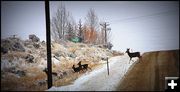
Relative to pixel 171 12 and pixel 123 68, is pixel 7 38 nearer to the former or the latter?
pixel 123 68

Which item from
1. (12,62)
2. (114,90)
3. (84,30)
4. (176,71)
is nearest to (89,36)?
(84,30)

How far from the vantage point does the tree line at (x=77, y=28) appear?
433cm

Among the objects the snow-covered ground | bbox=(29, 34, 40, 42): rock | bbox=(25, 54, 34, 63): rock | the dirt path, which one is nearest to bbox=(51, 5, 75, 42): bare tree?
bbox=(29, 34, 40, 42): rock

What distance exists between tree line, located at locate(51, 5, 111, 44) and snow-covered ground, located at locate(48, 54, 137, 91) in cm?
45

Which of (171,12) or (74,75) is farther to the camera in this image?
(171,12)

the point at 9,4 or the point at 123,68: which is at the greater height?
the point at 9,4

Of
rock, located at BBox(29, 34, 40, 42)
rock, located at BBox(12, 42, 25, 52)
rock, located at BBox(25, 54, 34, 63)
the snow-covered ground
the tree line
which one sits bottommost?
the snow-covered ground

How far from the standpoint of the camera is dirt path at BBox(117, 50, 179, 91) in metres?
4.46

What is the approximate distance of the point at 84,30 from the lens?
14.5 feet

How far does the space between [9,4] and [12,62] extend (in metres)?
0.97

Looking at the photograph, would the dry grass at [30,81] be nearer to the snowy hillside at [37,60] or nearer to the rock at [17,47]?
the snowy hillside at [37,60]

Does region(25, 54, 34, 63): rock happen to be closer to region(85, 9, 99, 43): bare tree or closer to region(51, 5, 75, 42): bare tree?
region(51, 5, 75, 42): bare tree

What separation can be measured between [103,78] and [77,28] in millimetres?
1002

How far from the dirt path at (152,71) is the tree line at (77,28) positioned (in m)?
0.76
